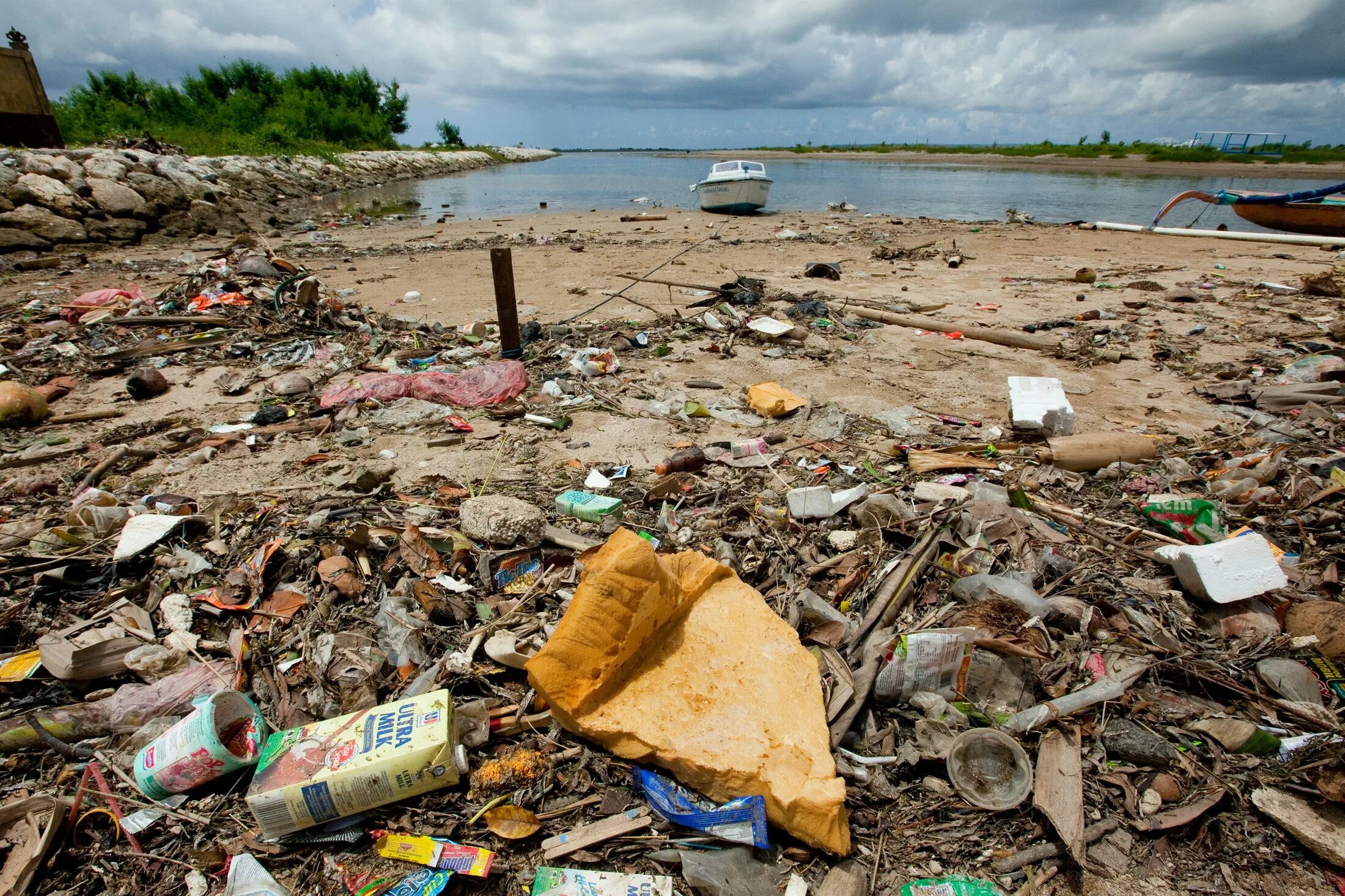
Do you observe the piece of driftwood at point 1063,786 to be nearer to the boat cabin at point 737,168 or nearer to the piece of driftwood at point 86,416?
the piece of driftwood at point 86,416

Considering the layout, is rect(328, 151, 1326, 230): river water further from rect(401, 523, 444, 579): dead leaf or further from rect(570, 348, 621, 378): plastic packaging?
rect(401, 523, 444, 579): dead leaf

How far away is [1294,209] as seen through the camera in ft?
38.8

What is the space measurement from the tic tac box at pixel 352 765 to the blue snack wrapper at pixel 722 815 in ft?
2.14

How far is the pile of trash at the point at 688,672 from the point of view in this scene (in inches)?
65.4

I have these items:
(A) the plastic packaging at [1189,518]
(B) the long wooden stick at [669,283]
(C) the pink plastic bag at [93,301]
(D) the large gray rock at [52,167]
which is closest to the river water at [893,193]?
(D) the large gray rock at [52,167]

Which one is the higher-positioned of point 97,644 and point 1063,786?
point 97,644

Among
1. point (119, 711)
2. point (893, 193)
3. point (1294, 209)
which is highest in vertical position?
point (893, 193)

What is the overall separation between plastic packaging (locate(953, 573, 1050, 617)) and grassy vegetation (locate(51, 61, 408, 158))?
82.5 feet

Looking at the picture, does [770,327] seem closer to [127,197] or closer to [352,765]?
[352,765]

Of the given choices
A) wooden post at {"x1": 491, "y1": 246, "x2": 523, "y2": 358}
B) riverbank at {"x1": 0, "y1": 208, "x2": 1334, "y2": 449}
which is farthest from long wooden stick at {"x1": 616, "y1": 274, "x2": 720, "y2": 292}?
wooden post at {"x1": 491, "y1": 246, "x2": 523, "y2": 358}

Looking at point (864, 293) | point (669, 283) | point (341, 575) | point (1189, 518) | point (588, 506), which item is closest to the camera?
point (341, 575)

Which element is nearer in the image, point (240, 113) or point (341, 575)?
point (341, 575)

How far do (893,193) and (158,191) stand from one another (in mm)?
23457

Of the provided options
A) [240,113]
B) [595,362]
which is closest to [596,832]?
[595,362]
